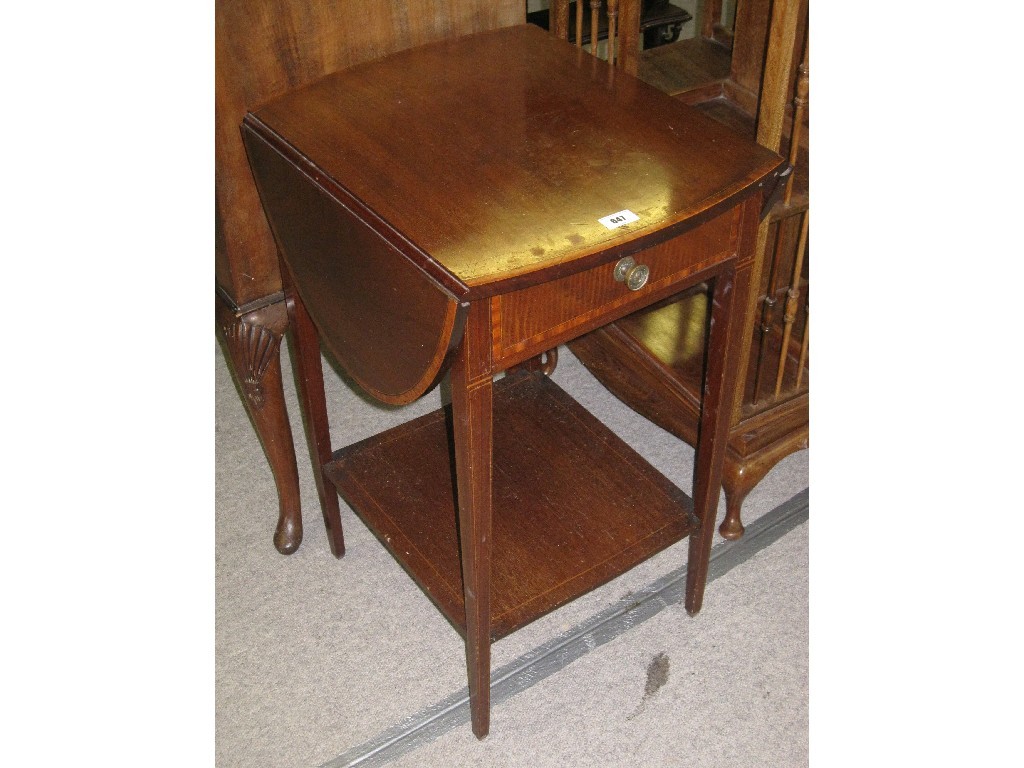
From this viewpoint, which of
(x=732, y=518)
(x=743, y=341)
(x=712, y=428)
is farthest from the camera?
(x=732, y=518)

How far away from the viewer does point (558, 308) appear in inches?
43.4

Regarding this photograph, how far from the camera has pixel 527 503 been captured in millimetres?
1566

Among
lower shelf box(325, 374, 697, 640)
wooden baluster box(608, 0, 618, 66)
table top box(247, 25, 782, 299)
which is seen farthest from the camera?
wooden baluster box(608, 0, 618, 66)

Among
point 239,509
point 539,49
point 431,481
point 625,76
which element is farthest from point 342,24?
point 239,509

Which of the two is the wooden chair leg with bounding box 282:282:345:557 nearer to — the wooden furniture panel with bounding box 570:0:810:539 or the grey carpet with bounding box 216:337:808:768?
the grey carpet with bounding box 216:337:808:768

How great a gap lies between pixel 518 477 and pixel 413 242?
2.10 ft

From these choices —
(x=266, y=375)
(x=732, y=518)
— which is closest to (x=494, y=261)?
(x=266, y=375)

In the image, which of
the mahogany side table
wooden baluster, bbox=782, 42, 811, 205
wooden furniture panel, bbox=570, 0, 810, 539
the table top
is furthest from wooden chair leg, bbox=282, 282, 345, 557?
wooden baluster, bbox=782, 42, 811, 205

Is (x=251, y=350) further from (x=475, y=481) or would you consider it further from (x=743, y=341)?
(x=743, y=341)

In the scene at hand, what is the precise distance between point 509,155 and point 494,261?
0.72 feet

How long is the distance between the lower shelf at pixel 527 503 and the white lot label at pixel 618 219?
1.88ft

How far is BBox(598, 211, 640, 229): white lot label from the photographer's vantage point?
1.08 meters

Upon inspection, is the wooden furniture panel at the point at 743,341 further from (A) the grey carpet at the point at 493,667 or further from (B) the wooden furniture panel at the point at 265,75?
(B) the wooden furniture panel at the point at 265,75

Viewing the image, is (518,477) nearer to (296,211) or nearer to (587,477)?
(587,477)
